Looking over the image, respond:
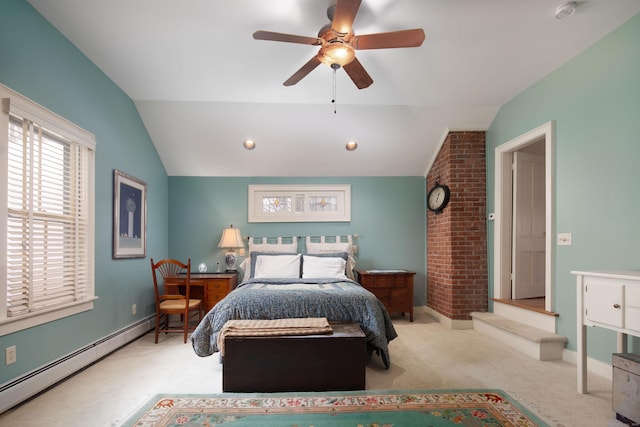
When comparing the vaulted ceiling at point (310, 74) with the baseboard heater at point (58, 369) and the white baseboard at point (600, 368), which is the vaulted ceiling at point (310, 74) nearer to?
the baseboard heater at point (58, 369)

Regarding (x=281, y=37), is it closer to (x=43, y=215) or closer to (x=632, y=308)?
(x=43, y=215)

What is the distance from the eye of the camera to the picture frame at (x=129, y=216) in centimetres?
348

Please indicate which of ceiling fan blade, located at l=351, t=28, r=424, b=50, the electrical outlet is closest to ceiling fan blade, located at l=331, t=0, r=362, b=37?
ceiling fan blade, located at l=351, t=28, r=424, b=50

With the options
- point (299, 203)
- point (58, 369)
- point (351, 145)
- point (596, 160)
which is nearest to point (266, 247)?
point (299, 203)

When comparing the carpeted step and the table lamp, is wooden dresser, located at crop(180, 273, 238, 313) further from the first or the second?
the carpeted step

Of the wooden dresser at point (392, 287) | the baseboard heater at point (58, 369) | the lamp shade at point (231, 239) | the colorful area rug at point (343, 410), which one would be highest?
the lamp shade at point (231, 239)

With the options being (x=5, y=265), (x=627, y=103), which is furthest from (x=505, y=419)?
(x=5, y=265)

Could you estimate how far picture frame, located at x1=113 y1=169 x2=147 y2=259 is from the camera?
3480mm

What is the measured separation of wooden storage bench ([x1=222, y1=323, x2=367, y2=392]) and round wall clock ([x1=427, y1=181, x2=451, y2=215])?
2.70 m

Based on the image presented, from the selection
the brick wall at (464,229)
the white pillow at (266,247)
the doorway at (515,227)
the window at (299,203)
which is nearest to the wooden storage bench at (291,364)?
the white pillow at (266,247)

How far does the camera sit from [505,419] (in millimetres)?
2068

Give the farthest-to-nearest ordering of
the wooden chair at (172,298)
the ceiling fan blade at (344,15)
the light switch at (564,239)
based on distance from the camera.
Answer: the wooden chair at (172,298) < the light switch at (564,239) < the ceiling fan blade at (344,15)

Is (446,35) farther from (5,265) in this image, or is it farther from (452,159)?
(5,265)

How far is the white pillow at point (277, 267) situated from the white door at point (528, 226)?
2787 mm
